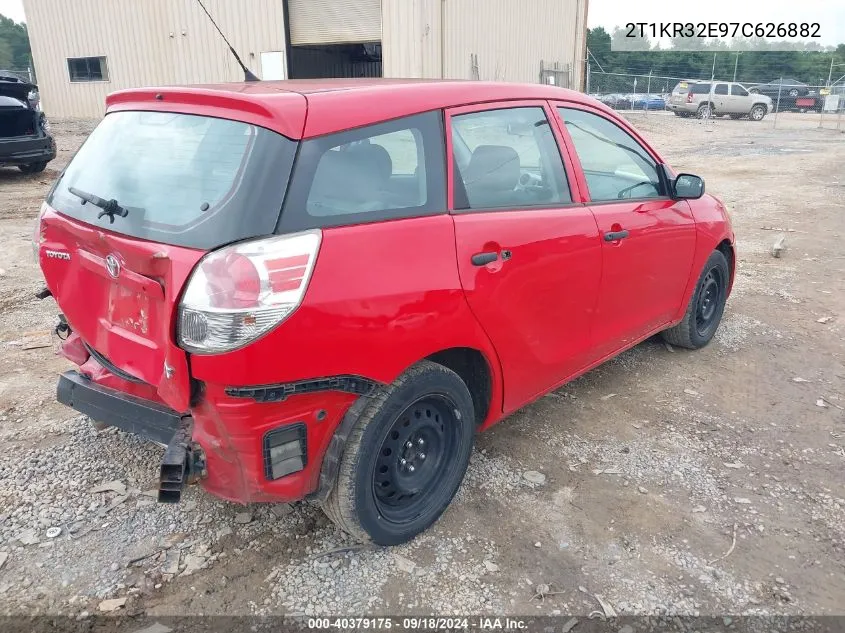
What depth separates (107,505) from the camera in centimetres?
284

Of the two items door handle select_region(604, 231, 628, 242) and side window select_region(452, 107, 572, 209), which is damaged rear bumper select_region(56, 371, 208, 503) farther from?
door handle select_region(604, 231, 628, 242)

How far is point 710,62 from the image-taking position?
54.1 metres

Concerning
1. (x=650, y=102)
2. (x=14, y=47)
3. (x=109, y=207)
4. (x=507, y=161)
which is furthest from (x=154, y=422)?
(x=14, y=47)

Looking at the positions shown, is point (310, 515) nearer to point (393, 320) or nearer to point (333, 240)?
point (393, 320)

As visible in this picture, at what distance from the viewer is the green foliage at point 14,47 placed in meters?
54.9

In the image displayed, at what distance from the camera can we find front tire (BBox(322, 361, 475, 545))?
7.70 ft

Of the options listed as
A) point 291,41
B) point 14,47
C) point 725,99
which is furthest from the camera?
point 14,47

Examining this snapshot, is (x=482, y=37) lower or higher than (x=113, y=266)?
higher

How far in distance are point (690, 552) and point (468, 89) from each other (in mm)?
2117

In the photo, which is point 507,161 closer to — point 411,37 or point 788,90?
point 411,37

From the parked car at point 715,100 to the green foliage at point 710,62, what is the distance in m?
9.52

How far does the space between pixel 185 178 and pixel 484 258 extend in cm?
116

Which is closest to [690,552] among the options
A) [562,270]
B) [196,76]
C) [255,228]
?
[562,270]

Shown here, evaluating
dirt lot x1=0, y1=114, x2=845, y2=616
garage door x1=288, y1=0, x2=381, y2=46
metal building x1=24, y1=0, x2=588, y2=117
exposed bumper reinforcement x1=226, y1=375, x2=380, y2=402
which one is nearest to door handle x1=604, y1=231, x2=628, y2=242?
dirt lot x1=0, y1=114, x2=845, y2=616
